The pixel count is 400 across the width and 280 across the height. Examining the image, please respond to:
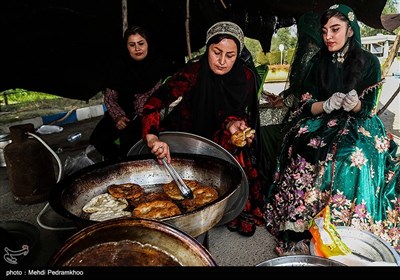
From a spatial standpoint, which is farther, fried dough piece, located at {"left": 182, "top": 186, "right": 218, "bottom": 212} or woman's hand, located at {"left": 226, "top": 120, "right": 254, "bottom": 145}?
woman's hand, located at {"left": 226, "top": 120, "right": 254, "bottom": 145}

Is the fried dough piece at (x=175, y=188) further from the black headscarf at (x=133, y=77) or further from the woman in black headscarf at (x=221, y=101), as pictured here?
the black headscarf at (x=133, y=77)

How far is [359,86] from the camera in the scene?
8.08 ft

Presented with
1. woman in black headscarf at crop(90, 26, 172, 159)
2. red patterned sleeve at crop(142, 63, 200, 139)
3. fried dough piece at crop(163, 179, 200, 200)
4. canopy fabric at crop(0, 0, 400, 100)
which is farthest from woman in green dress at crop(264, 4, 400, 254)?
woman in black headscarf at crop(90, 26, 172, 159)

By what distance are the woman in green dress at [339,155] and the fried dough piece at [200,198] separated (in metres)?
0.77

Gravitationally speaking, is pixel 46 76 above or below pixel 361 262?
above

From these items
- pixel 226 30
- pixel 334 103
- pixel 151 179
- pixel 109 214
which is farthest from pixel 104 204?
pixel 334 103

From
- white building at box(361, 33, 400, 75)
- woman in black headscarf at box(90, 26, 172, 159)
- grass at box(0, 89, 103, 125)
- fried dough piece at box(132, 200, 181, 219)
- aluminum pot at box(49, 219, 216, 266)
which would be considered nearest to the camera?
aluminum pot at box(49, 219, 216, 266)

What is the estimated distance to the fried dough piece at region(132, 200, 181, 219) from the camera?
1.72 meters

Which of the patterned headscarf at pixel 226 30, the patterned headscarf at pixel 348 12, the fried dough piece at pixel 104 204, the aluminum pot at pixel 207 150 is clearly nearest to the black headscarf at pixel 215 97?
the patterned headscarf at pixel 226 30

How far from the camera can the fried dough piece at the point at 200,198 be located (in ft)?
6.06

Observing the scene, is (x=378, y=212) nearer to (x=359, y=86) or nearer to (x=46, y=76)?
(x=359, y=86)

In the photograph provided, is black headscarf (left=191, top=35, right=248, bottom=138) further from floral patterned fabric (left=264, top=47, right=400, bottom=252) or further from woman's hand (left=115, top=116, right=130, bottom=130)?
woman's hand (left=115, top=116, right=130, bottom=130)

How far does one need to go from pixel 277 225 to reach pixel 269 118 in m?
1.40

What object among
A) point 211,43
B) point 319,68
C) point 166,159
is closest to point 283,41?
point 319,68
